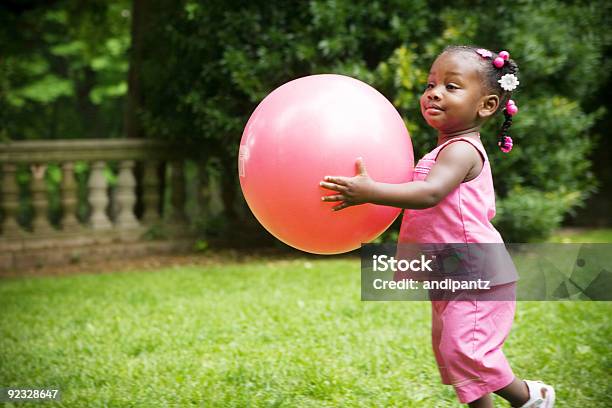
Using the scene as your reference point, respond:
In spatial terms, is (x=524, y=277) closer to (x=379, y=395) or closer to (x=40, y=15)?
(x=379, y=395)

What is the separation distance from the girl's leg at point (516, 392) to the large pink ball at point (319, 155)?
2.79ft

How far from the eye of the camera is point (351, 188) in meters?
2.71

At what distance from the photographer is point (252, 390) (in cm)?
387

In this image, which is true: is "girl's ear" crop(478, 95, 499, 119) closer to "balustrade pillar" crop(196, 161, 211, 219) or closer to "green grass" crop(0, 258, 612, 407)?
"green grass" crop(0, 258, 612, 407)

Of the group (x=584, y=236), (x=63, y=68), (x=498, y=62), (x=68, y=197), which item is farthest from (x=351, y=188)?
(x=63, y=68)

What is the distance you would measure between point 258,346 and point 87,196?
542 cm

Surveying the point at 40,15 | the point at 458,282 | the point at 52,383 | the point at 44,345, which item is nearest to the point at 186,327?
the point at 44,345

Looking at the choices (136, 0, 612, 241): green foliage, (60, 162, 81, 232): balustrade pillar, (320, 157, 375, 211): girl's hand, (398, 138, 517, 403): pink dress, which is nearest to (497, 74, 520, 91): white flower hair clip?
(398, 138, 517, 403): pink dress

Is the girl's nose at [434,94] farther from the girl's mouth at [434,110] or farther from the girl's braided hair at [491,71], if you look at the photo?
the girl's braided hair at [491,71]

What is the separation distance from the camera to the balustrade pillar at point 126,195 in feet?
31.0

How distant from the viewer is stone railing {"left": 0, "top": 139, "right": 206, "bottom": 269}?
8797 mm

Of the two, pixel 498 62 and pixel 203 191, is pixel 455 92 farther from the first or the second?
pixel 203 191

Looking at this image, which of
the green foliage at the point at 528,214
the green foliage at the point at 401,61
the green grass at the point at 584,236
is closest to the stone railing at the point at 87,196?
the green foliage at the point at 401,61

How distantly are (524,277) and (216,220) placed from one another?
478 cm
